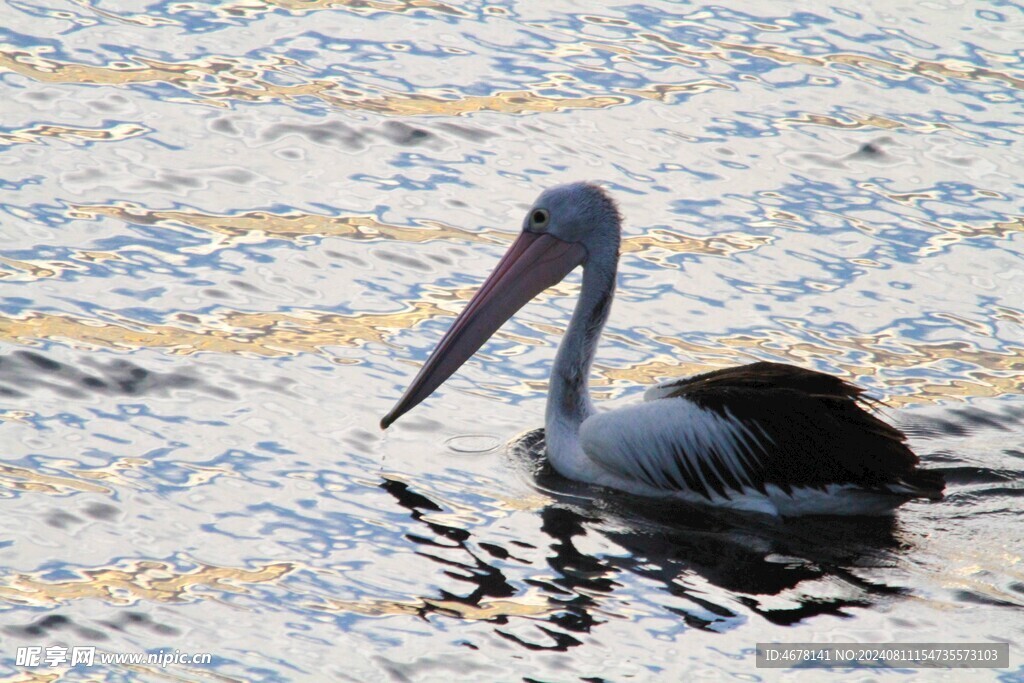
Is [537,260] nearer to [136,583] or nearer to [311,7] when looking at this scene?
[136,583]

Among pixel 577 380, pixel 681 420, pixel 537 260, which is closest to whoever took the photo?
pixel 681 420

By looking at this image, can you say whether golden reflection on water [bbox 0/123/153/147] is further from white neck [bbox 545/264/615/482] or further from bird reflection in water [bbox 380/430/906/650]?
bird reflection in water [bbox 380/430/906/650]

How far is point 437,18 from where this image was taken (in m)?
11.9

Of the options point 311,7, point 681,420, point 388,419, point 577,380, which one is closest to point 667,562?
point 681,420

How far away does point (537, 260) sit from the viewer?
6.93 meters

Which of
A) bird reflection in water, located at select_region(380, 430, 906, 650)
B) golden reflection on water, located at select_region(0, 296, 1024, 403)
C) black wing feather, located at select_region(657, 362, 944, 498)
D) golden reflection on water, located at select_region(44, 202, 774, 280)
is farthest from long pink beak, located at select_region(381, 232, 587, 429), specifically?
golden reflection on water, located at select_region(44, 202, 774, 280)

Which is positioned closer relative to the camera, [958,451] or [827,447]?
[827,447]

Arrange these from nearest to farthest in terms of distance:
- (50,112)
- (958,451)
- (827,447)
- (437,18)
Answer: (827,447), (958,451), (50,112), (437,18)

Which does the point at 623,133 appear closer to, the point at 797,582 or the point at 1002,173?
the point at 1002,173

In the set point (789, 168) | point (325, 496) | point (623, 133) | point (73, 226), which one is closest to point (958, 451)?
point (325, 496)

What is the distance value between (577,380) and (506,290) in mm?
604

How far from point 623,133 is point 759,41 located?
92.6 inches

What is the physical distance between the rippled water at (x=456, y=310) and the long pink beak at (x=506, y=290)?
1.02 feet

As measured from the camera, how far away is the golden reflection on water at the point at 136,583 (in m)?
5.12
